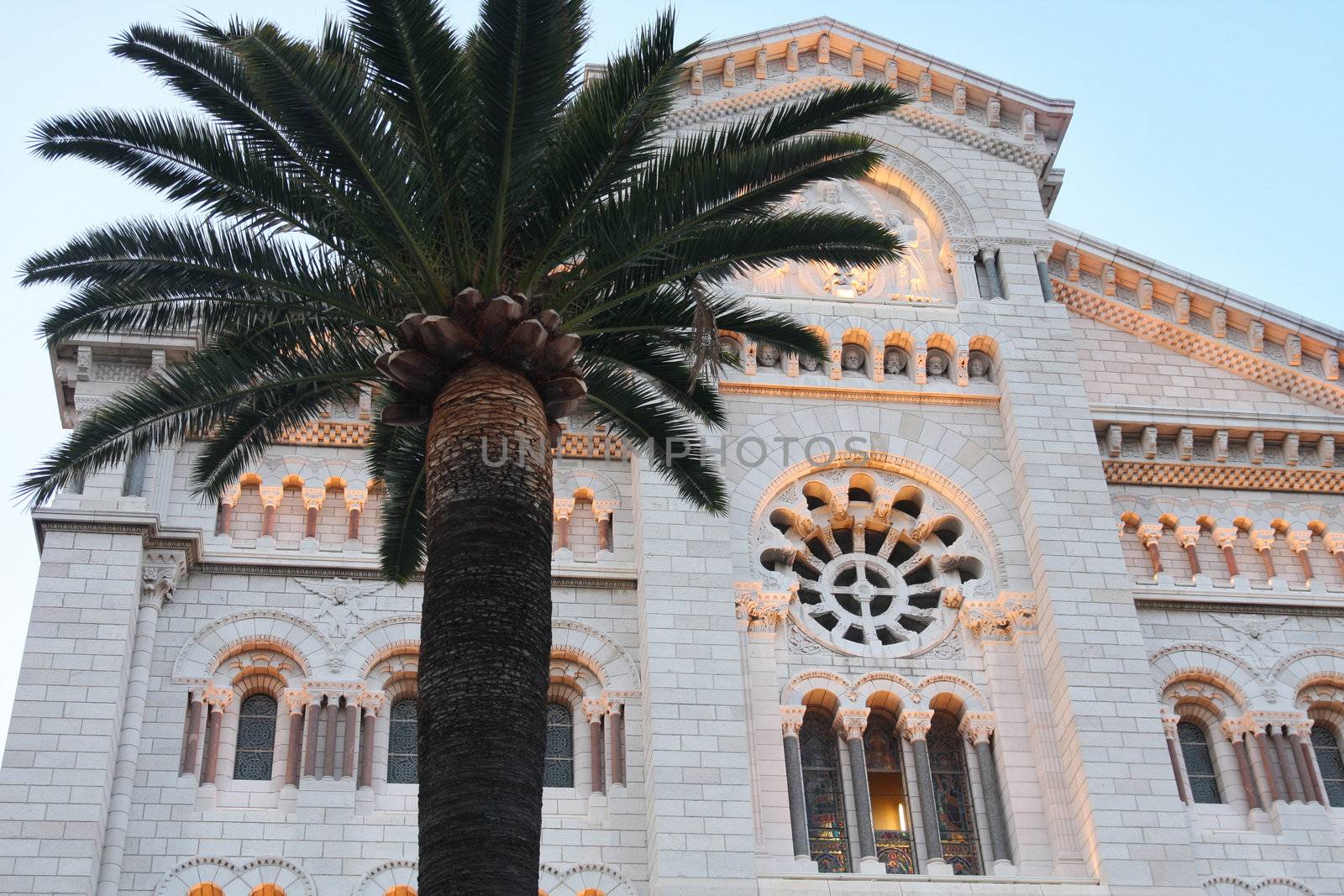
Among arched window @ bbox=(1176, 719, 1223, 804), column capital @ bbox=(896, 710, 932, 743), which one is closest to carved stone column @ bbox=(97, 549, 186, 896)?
column capital @ bbox=(896, 710, 932, 743)

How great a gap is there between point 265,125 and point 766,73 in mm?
12222

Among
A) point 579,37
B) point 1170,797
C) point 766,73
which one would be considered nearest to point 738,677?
point 1170,797

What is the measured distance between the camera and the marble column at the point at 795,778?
68.2ft

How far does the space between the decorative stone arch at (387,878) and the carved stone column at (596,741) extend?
2.41 meters

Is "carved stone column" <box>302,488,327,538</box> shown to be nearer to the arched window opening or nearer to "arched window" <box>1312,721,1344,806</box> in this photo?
the arched window opening

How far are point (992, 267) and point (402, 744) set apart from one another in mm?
10753

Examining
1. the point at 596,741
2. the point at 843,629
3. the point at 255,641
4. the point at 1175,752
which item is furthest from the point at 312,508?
the point at 1175,752

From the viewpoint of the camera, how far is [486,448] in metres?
14.7

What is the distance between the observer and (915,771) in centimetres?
2167

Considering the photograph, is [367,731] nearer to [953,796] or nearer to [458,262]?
[953,796]

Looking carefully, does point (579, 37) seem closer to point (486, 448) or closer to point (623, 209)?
point (623, 209)

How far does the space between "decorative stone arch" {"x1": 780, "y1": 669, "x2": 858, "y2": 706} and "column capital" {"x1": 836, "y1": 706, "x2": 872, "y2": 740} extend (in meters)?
0.13

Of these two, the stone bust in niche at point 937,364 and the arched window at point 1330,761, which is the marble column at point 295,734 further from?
the arched window at point 1330,761

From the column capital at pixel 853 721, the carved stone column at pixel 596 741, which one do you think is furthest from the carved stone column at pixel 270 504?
the column capital at pixel 853 721
